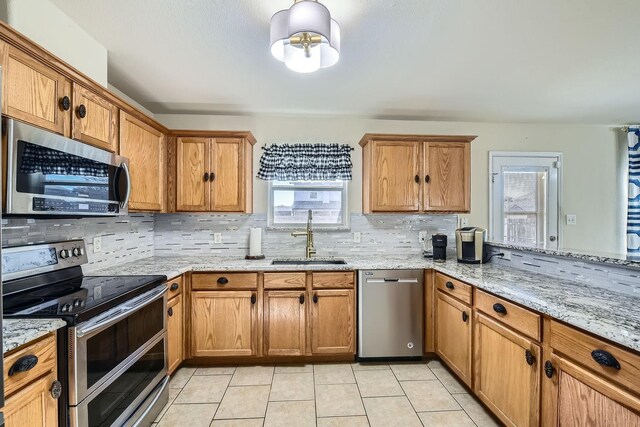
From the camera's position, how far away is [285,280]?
8.31 feet

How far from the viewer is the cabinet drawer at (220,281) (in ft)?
8.19

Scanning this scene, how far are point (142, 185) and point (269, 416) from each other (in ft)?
6.31

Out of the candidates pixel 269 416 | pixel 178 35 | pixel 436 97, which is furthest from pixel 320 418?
pixel 436 97

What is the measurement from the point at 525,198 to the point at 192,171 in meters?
3.69

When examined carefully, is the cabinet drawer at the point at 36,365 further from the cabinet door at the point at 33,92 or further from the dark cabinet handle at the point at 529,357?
the dark cabinet handle at the point at 529,357

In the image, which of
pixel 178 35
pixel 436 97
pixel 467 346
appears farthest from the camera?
pixel 436 97

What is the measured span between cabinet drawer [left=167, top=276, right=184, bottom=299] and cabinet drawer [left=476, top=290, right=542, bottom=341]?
2.16 metres

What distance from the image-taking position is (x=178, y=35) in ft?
6.02

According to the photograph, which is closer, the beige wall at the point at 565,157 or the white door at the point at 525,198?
the beige wall at the point at 565,157

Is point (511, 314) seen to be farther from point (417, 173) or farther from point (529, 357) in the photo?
point (417, 173)

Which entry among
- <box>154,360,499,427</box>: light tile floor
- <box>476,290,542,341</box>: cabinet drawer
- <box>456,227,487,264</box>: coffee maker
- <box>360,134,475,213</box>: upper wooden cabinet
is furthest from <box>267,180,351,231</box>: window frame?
<box>476,290,542,341</box>: cabinet drawer

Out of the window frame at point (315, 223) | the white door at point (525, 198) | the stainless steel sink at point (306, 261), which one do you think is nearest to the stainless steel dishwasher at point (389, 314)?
the stainless steel sink at point (306, 261)

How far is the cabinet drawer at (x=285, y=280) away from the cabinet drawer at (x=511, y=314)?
132 centimetres

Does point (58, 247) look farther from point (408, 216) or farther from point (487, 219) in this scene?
point (487, 219)
